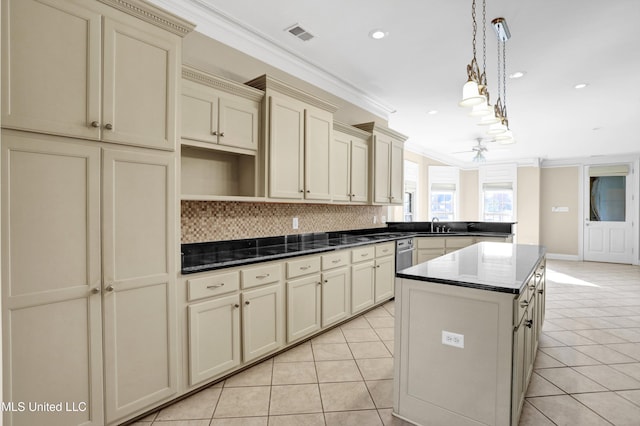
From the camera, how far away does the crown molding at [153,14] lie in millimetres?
1847

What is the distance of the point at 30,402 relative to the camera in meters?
1.58

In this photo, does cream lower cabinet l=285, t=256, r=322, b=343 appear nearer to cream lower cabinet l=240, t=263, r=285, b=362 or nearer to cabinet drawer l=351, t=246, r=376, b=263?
cream lower cabinet l=240, t=263, r=285, b=362

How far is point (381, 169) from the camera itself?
15.4 feet

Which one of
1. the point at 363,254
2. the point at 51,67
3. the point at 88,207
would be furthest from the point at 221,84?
the point at 363,254

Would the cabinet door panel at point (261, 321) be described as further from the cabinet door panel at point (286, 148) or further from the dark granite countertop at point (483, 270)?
the dark granite countertop at point (483, 270)

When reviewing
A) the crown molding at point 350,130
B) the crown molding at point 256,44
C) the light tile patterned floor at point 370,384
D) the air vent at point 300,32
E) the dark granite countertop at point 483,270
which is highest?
the air vent at point 300,32

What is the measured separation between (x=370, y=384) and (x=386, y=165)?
10.3ft

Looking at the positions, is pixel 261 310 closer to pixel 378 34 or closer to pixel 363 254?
pixel 363 254

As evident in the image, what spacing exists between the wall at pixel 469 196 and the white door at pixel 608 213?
2.65 meters

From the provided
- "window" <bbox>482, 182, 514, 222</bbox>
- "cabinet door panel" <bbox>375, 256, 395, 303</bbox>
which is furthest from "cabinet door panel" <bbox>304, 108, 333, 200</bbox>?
"window" <bbox>482, 182, 514, 222</bbox>

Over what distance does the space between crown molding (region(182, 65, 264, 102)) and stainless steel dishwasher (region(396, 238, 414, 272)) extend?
270 centimetres

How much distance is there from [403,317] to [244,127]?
6.53ft

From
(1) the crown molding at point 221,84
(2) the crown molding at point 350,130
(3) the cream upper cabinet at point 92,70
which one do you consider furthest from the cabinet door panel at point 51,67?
(2) the crown molding at point 350,130

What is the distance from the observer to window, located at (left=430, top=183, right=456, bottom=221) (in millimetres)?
8859
